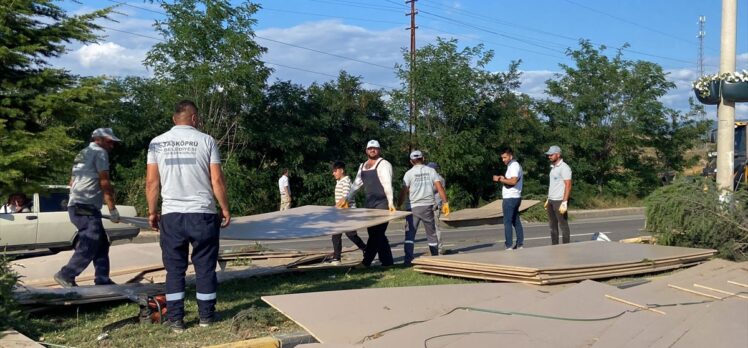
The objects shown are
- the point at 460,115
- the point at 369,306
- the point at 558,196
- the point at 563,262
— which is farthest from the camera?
the point at 460,115

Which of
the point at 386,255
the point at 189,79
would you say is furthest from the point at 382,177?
the point at 189,79

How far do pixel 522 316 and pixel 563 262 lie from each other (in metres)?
2.29

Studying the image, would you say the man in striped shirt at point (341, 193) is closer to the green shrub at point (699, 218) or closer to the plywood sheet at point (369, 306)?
the plywood sheet at point (369, 306)

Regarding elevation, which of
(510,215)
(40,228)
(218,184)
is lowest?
(40,228)

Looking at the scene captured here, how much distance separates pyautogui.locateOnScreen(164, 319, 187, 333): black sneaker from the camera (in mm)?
5705

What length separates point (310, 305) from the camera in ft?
19.7

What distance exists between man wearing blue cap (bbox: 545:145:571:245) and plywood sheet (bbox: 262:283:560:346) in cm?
433

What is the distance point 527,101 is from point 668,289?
66.9 ft

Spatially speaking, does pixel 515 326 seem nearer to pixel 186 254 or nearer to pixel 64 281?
pixel 186 254

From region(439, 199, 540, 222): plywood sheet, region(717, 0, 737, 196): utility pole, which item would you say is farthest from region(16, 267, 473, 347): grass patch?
region(439, 199, 540, 222): plywood sheet

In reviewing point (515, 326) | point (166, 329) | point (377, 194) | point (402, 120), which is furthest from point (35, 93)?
point (402, 120)

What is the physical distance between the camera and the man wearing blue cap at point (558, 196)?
37.0 ft

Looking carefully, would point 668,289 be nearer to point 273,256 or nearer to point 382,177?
point 382,177

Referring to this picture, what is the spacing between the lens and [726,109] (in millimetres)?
11602
